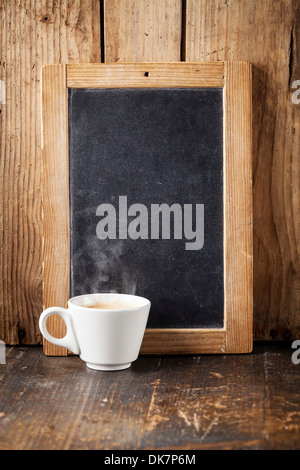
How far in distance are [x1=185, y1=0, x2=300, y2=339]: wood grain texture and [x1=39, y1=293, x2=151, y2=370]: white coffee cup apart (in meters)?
0.27

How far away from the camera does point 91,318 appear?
30.4 inches

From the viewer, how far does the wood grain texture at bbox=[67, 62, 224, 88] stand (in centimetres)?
87

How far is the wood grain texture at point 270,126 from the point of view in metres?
0.92

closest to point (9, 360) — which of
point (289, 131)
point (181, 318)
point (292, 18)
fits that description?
point (181, 318)

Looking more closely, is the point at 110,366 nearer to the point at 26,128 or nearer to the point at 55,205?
the point at 55,205

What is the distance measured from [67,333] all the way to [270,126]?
0.51 m

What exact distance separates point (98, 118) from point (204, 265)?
0.31 metres

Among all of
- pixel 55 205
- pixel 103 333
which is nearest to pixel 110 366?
pixel 103 333

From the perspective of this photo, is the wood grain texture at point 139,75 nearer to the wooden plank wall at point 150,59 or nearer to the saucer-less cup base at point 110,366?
the wooden plank wall at point 150,59

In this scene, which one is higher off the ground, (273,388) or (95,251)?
(95,251)

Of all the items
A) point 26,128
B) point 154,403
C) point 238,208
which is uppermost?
point 26,128

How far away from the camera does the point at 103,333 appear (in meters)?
0.77
